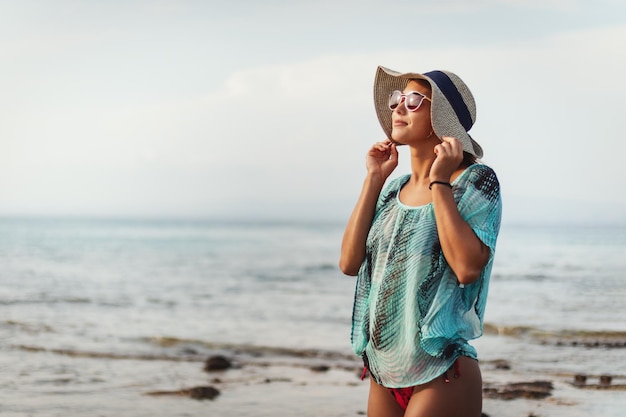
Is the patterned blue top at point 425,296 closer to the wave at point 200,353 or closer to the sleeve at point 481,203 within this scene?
the sleeve at point 481,203

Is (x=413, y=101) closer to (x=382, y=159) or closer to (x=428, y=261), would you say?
(x=382, y=159)

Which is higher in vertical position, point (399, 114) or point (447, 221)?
point (399, 114)

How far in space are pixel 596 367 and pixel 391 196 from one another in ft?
26.8

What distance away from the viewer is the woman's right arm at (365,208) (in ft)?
9.04

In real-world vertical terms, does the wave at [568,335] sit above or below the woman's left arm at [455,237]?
below

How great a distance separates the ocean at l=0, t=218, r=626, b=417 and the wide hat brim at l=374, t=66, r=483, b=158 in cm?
487

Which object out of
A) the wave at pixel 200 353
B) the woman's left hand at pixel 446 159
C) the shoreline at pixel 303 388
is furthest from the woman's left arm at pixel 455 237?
the wave at pixel 200 353

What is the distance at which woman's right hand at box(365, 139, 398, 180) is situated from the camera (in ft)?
9.32

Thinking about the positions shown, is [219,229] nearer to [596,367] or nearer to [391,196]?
[596,367]

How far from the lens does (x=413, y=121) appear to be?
2.66 m

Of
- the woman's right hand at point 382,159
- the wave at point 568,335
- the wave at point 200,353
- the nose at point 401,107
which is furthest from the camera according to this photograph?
the wave at point 568,335

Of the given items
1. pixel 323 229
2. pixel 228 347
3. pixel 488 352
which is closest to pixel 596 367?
pixel 488 352

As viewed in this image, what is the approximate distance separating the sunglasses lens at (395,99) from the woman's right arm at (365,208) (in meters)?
0.16

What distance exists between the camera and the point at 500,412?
23.3ft
